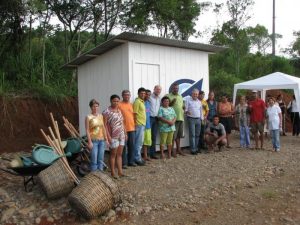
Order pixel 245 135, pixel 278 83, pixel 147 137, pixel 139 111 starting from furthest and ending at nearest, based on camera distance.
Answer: pixel 278 83, pixel 245 135, pixel 147 137, pixel 139 111

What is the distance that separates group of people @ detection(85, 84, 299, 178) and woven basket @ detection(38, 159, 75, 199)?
0.76 metres

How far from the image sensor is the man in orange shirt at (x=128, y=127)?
26.1 ft

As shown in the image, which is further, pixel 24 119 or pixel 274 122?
pixel 24 119

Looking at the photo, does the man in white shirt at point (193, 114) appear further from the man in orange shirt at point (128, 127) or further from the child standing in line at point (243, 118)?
the man in orange shirt at point (128, 127)

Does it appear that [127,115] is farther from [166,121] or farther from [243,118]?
[243,118]

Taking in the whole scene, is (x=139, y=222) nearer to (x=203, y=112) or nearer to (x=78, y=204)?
(x=78, y=204)

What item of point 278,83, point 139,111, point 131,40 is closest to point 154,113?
point 139,111

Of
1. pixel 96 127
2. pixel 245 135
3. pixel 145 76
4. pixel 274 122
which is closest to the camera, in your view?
pixel 96 127

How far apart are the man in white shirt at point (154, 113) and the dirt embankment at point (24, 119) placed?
416cm

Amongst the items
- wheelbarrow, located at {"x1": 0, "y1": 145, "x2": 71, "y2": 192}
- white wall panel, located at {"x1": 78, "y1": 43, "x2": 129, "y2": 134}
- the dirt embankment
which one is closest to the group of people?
wheelbarrow, located at {"x1": 0, "y1": 145, "x2": 71, "y2": 192}

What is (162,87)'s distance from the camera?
32.5ft

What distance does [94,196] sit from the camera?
5625mm

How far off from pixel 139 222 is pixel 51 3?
1096cm

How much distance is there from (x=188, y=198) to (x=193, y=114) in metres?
3.82
